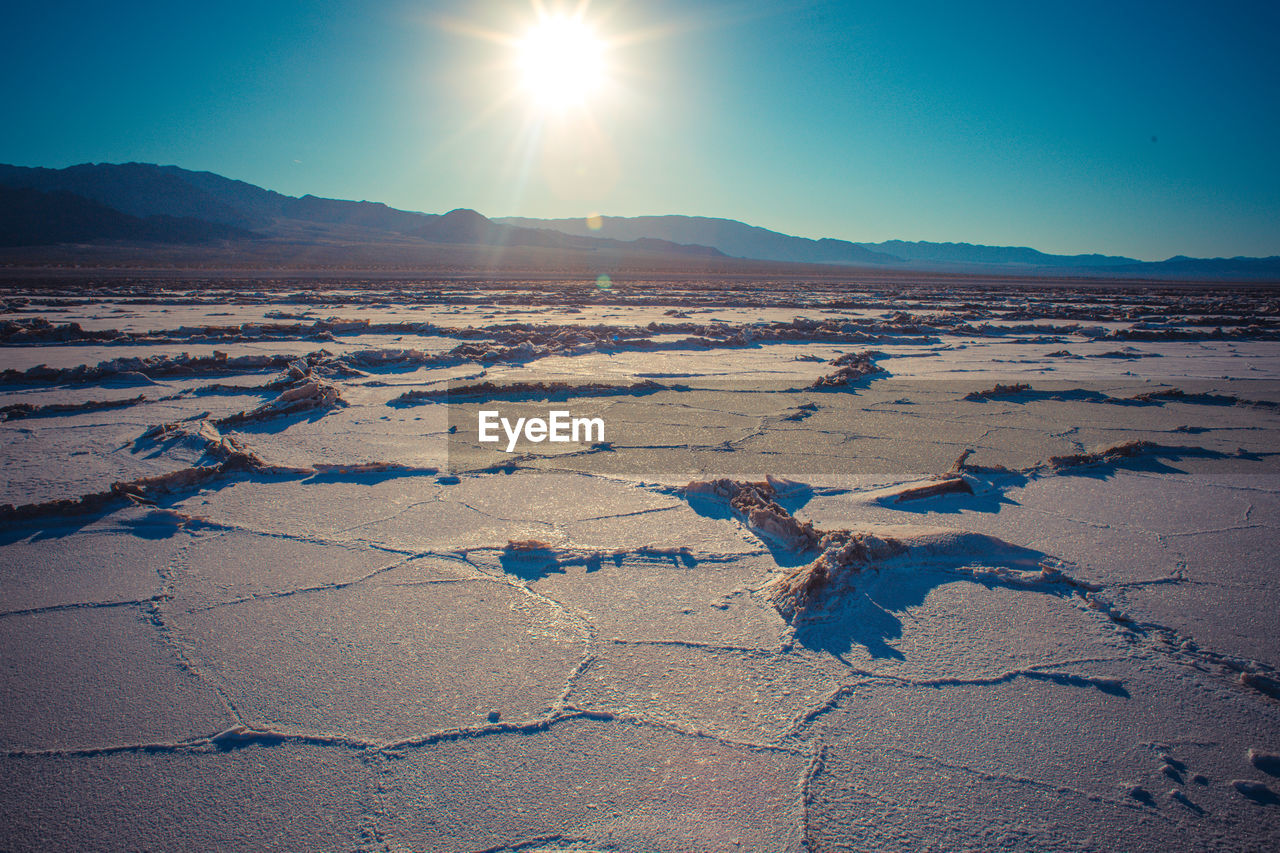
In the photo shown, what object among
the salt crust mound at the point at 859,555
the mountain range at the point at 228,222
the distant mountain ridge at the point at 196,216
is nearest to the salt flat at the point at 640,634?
the salt crust mound at the point at 859,555

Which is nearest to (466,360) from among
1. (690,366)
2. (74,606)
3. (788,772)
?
(690,366)

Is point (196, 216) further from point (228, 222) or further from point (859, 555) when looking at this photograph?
point (859, 555)

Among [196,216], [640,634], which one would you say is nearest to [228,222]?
[196,216]

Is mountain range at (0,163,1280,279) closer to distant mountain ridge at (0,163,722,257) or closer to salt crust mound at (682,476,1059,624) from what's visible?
distant mountain ridge at (0,163,722,257)

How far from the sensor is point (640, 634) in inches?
81.9

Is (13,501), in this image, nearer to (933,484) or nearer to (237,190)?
(933,484)

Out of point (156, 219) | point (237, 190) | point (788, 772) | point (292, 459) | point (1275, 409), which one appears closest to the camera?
point (788, 772)

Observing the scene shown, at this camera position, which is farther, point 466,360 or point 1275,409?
point 466,360

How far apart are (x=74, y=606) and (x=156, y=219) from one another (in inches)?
4537

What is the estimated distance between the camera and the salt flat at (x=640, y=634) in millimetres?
1430

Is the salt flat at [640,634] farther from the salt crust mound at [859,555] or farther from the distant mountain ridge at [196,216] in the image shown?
the distant mountain ridge at [196,216]

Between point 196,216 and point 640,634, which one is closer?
point 640,634

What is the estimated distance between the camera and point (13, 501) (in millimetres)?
3129

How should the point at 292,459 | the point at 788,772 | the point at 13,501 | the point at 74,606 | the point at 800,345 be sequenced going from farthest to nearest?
the point at 800,345 < the point at 292,459 < the point at 13,501 < the point at 74,606 < the point at 788,772
